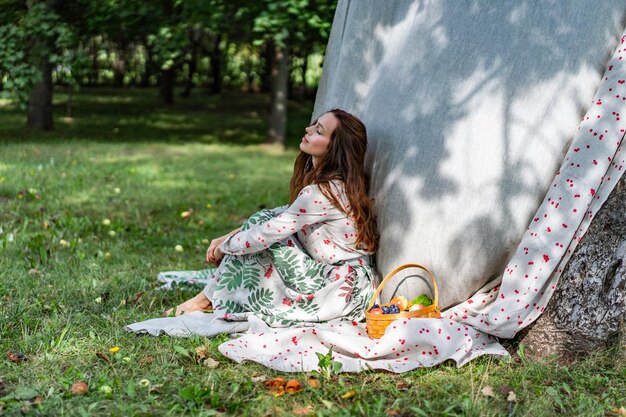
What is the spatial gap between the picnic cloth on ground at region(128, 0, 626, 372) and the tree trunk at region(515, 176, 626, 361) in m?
0.05

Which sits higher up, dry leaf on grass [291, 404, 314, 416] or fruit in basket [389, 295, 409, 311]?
fruit in basket [389, 295, 409, 311]

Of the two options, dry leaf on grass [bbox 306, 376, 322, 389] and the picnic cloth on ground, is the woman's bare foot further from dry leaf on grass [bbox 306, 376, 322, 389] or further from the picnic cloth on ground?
dry leaf on grass [bbox 306, 376, 322, 389]

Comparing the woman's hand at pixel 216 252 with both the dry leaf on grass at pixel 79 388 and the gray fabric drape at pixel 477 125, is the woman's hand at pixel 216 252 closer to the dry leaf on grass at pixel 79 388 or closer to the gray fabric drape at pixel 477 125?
the gray fabric drape at pixel 477 125

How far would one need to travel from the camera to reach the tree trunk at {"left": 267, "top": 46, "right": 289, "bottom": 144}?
577 inches

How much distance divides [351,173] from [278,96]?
1112cm

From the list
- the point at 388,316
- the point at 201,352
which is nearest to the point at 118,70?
the point at 201,352

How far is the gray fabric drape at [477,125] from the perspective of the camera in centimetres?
366

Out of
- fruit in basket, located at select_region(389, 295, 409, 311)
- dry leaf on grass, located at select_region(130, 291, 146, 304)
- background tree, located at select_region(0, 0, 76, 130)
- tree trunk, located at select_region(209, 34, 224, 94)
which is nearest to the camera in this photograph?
fruit in basket, located at select_region(389, 295, 409, 311)

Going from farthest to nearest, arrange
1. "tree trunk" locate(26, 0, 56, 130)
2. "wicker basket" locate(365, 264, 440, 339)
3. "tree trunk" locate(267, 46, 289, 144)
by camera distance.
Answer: "tree trunk" locate(26, 0, 56, 130), "tree trunk" locate(267, 46, 289, 144), "wicker basket" locate(365, 264, 440, 339)

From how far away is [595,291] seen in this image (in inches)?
136

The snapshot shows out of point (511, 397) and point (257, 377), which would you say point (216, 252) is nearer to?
point (257, 377)

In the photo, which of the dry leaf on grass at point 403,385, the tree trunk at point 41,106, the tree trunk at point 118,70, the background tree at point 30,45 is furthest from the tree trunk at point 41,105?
the tree trunk at point 118,70

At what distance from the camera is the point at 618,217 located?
3465 millimetres

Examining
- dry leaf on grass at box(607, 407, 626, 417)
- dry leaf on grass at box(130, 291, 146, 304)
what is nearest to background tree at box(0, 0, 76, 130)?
dry leaf on grass at box(130, 291, 146, 304)
